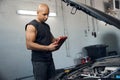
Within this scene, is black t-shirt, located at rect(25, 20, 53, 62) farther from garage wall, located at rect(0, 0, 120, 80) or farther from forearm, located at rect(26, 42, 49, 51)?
garage wall, located at rect(0, 0, 120, 80)

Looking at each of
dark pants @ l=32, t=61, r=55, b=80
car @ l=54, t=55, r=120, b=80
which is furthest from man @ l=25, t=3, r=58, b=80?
car @ l=54, t=55, r=120, b=80

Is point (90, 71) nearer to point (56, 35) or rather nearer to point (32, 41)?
point (32, 41)

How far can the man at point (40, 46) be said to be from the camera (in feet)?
7.99

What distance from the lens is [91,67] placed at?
2.14 meters

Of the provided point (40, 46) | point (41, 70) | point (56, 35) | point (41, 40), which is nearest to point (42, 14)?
point (41, 40)

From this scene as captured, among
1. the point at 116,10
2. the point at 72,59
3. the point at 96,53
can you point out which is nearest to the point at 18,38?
the point at 72,59

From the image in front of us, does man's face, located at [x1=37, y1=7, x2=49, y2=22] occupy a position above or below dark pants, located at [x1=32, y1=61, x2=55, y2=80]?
above

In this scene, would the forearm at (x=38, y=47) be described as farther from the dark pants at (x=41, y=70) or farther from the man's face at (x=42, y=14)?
the man's face at (x=42, y=14)

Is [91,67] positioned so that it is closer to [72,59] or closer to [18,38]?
[18,38]

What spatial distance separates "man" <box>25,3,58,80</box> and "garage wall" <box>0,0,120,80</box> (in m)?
1.72

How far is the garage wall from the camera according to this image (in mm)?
4115

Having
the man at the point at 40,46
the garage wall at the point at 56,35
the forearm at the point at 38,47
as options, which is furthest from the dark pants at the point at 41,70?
the garage wall at the point at 56,35

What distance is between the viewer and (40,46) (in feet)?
7.81

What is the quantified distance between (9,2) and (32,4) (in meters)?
0.59
